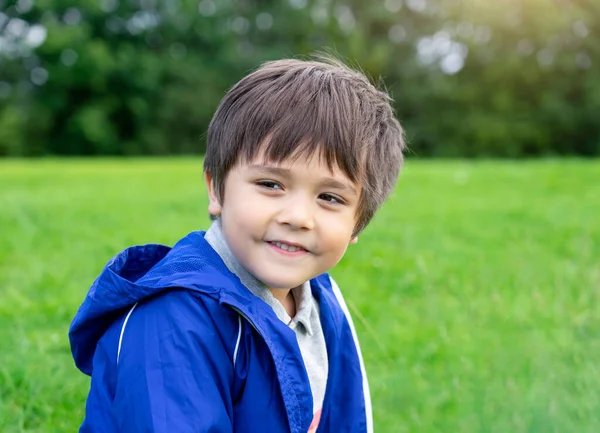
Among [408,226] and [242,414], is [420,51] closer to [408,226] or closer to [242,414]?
[408,226]

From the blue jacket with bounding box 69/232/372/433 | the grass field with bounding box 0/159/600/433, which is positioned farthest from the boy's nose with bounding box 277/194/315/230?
the grass field with bounding box 0/159/600/433

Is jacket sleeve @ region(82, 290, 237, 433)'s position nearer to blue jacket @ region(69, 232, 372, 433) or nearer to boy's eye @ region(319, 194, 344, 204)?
blue jacket @ region(69, 232, 372, 433)

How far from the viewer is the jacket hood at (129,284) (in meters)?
1.49

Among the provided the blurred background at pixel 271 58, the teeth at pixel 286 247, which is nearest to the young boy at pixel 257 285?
the teeth at pixel 286 247

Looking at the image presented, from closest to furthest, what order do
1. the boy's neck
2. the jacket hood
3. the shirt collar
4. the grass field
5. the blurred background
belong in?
1. the jacket hood
2. the shirt collar
3. the boy's neck
4. the grass field
5. the blurred background

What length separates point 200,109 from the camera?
28.1 metres

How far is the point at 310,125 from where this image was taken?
1658 mm

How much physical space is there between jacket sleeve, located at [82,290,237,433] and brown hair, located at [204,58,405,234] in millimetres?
394

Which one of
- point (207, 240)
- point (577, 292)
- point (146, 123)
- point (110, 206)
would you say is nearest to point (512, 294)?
point (577, 292)

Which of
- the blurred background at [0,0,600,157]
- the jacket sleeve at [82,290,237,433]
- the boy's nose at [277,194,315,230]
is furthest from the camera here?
the blurred background at [0,0,600,157]

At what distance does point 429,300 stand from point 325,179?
77.1 inches

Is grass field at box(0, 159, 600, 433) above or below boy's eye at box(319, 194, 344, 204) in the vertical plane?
below

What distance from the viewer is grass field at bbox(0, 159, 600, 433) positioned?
234 centimetres

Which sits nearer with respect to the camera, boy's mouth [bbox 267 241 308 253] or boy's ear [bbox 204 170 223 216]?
boy's mouth [bbox 267 241 308 253]
